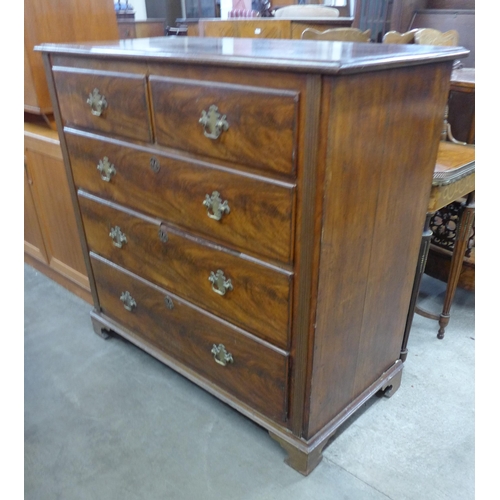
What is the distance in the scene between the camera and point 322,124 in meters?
0.88

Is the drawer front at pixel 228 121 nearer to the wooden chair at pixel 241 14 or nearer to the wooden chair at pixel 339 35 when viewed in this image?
the wooden chair at pixel 339 35

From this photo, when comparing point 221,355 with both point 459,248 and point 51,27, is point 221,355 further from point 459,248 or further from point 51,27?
point 51,27

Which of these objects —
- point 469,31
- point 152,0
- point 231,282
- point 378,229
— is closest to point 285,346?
point 231,282

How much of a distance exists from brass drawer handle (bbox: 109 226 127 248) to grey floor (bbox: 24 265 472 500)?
496 millimetres

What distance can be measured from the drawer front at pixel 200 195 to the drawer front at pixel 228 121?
51 millimetres

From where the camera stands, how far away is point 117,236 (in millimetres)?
1547

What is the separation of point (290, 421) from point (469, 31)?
7.13 ft

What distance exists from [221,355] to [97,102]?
0.82 metres

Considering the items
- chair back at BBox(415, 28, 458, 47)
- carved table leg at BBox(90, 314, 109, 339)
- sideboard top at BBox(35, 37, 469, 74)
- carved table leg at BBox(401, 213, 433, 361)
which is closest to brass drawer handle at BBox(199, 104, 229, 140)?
sideboard top at BBox(35, 37, 469, 74)

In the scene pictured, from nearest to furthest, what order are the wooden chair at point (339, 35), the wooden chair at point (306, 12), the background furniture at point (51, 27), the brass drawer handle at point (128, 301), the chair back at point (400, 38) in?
the brass drawer handle at point (128, 301)
the background furniture at point (51, 27)
the chair back at point (400, 38)
the wooden chair at point (339, 35)
the wooden chair at point (306, 12)

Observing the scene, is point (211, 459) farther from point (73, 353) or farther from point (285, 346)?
point (73, 353)

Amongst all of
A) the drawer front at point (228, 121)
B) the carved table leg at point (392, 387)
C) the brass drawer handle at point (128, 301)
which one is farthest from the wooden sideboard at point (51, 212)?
the carved table leg at point (392, 387)

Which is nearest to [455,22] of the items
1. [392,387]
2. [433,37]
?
[433,37]

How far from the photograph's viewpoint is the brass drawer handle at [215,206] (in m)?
1.13
